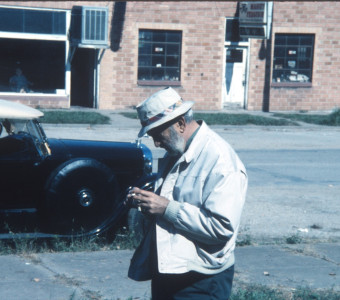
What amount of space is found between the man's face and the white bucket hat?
5cm

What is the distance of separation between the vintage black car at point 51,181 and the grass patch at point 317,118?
15.5m

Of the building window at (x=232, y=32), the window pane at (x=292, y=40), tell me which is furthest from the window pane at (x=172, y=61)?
the window pane at (x=292, y=40)

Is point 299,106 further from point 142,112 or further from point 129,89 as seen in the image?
point 142,112

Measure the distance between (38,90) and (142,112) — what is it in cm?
1986

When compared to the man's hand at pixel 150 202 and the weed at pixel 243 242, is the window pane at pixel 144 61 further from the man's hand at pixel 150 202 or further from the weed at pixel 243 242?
the man's hand at pixel 150 202

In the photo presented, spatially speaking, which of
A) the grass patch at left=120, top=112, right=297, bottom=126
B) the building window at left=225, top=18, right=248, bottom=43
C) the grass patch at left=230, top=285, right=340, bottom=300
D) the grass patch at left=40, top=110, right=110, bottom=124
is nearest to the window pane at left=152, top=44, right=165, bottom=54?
the building window at left=225, top=18, right=248, bottom=43

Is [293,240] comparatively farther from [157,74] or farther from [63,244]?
[157,74]

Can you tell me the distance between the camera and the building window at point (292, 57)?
82.1 ft

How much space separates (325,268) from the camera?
628 centimetres

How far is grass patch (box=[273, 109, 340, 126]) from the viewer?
2164 cm

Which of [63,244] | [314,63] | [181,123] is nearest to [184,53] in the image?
[314,63]

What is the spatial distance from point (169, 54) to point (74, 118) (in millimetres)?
5721

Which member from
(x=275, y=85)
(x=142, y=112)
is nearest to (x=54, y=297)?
(x=142, y=112)

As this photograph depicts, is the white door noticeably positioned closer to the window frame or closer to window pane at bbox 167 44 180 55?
the window frame
